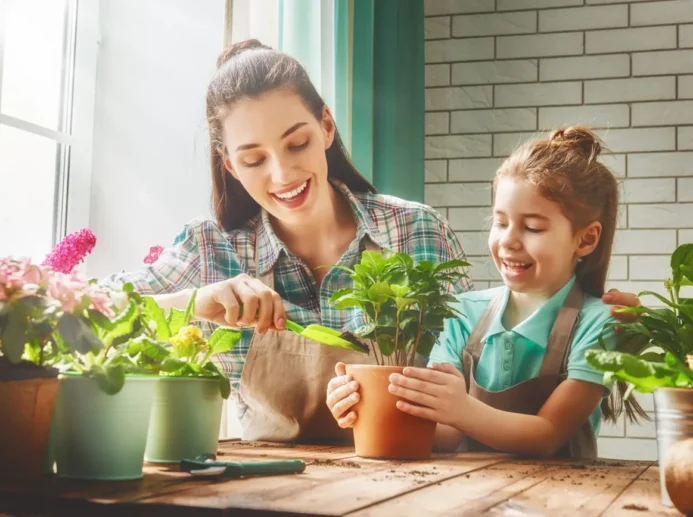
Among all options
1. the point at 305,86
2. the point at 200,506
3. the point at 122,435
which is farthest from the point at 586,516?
the point at 305,86

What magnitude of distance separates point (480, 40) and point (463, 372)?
78.8 inches

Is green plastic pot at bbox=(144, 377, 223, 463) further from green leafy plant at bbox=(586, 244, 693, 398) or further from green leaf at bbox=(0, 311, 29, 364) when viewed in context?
green leafy plant at bbox=(586, 244, 693, 398)

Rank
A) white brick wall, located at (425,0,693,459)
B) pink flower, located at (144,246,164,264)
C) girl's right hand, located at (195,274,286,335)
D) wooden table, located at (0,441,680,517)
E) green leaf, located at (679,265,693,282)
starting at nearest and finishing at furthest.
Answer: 1. wooden table, located at (0,441,680,517)
2. green leaf, located at (679,265,693,282)
3. girl's right hand, located at (195,274,286,335)
4. pink flower, located at (144,246,164,264)
5. white brick wall, located at (425,0,693,459)

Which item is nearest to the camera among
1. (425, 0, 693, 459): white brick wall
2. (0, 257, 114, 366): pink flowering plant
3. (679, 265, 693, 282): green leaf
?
(0, 257, 114, 366): pink flowering plant

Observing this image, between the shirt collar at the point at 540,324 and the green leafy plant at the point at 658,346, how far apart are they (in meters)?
0.45

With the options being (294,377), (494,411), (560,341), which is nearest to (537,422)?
(494,411)

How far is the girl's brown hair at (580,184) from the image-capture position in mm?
1538

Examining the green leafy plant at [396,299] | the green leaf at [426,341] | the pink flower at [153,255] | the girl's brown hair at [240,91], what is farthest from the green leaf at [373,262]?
the pink flower at [153,255]

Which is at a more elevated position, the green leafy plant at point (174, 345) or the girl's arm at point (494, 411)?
the green leafy plant at point (174, 345)

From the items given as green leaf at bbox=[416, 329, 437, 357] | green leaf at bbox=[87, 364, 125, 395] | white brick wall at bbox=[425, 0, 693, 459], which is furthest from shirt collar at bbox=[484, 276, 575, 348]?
white brick wall at bbox=[425, 0, 693, 459]

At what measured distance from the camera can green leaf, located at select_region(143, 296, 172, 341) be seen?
3.50 ft

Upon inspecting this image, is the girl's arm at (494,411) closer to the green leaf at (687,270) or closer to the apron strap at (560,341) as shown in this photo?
the apron strap at (560,341)

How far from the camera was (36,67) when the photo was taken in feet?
6.57

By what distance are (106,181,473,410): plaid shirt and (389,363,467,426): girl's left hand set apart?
20.0 inches
